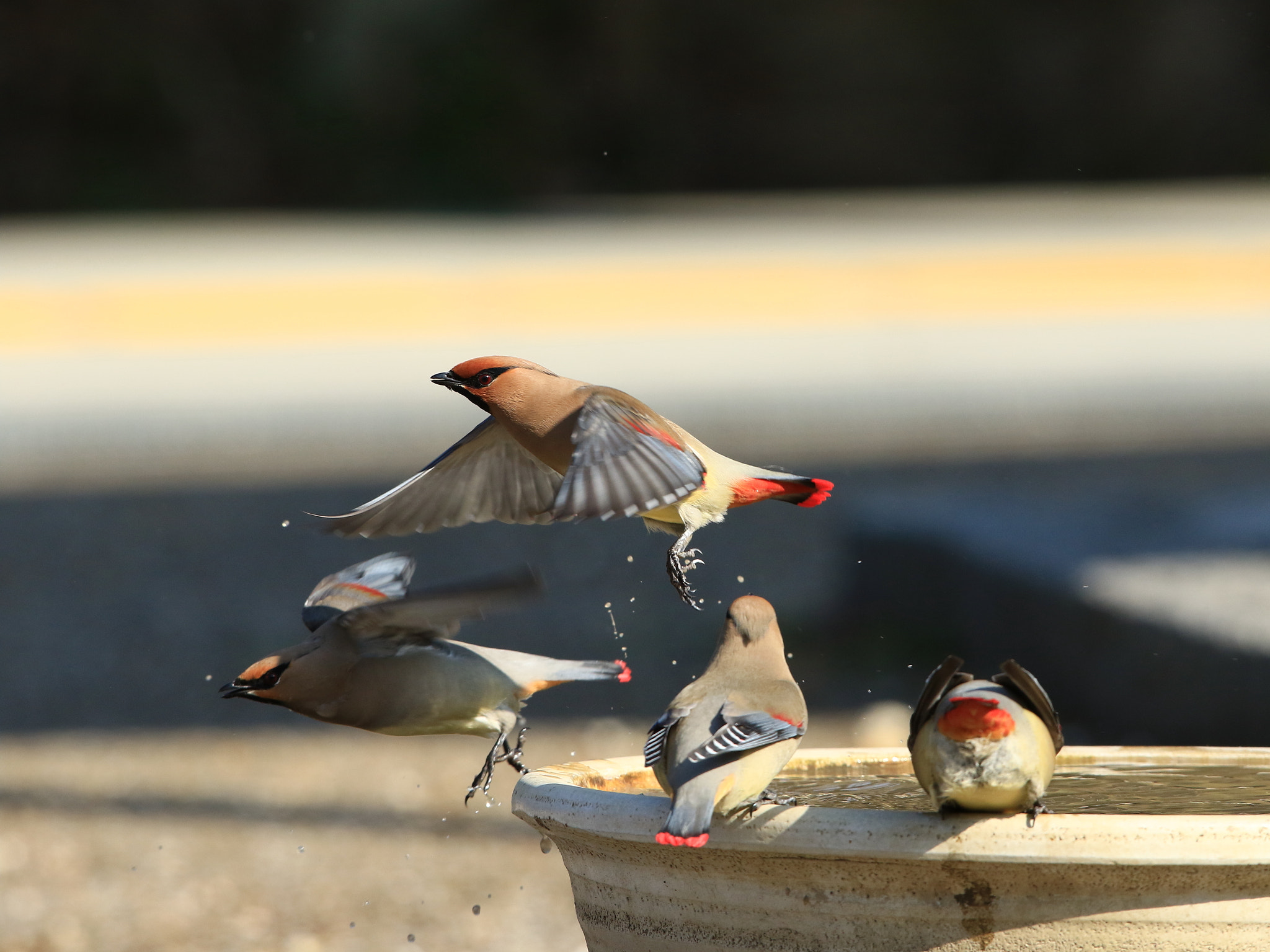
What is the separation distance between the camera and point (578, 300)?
15133 millimetres

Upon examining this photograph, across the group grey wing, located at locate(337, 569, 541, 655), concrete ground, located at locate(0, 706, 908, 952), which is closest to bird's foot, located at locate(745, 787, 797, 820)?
grey wing, located at locate(337, 569, 541, 655)

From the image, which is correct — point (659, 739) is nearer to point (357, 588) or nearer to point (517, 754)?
point (517, 754)

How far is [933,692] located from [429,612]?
74 cm

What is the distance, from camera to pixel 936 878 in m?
2.15

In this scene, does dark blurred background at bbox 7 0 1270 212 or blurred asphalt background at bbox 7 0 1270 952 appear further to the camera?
dark blurred background at bbox 7 0 1270 212

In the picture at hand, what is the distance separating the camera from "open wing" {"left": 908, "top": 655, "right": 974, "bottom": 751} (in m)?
2.14

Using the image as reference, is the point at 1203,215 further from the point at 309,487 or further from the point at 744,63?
the point at 309,487

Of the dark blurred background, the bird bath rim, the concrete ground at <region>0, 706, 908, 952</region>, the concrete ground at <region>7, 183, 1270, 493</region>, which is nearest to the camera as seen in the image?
the bird bath rim

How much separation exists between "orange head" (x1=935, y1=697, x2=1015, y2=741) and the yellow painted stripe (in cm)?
1232

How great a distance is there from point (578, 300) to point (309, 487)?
214 inches

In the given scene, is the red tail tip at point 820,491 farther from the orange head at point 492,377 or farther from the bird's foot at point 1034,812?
the bird's foot at point 1034,812

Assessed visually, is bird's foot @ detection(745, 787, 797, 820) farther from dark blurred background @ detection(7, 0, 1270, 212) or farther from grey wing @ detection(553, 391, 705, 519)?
dark blurred background @ detection(7, 0, 1270, 212)

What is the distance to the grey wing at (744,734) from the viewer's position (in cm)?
213

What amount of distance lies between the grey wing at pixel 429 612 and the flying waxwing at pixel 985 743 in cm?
57
